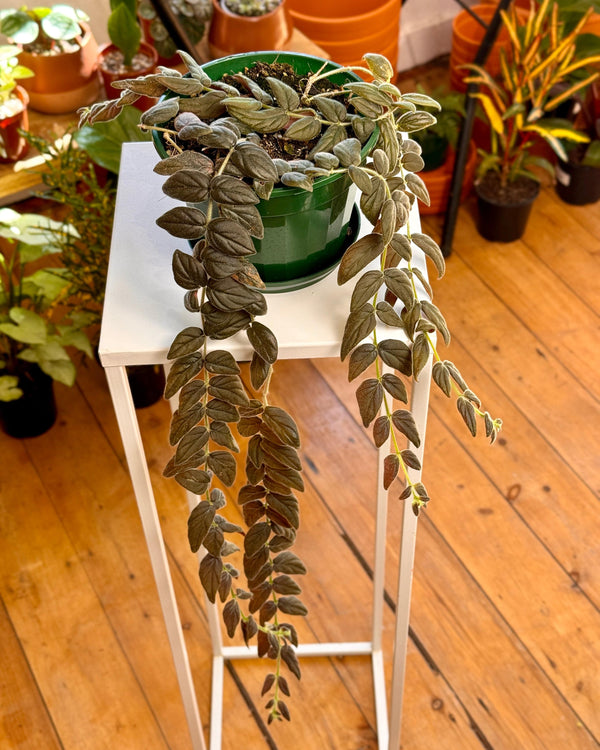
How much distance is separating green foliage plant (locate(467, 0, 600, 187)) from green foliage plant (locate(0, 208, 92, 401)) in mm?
1014

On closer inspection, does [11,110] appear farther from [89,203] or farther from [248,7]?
[248,7]

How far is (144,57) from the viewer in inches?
76.6

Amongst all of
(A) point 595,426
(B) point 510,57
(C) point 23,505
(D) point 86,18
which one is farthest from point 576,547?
(D) point 86,18

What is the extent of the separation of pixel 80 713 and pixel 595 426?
1.18 metres

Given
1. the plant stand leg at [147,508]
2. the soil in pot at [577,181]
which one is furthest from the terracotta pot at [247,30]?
the plant stand leg at [147,508]

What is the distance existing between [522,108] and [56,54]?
104 centimetres

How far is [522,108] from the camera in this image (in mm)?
2119

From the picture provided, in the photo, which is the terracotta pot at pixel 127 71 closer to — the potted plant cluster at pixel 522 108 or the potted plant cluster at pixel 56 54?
the potted plant cluster at pixel 56 54

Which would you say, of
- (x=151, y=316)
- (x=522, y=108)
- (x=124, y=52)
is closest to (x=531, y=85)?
(x=522, y=108)

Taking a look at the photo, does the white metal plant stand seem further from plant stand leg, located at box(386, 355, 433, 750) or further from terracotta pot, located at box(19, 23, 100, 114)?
terracotta pot, located at box(19, 23, 100, 114)

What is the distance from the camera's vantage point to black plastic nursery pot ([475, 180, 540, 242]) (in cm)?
223

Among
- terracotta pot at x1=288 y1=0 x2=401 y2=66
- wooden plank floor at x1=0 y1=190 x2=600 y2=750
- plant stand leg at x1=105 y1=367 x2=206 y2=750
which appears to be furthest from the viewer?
terracotta pot at x1=288 y1=0 x2=401 y2=66

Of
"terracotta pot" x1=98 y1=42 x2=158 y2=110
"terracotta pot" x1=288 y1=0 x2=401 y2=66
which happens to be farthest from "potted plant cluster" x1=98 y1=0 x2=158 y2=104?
"terracotta pot" x1=288 y1=0 x2=401 y2=66

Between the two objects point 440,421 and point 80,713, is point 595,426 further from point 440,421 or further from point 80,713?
point 80,713
